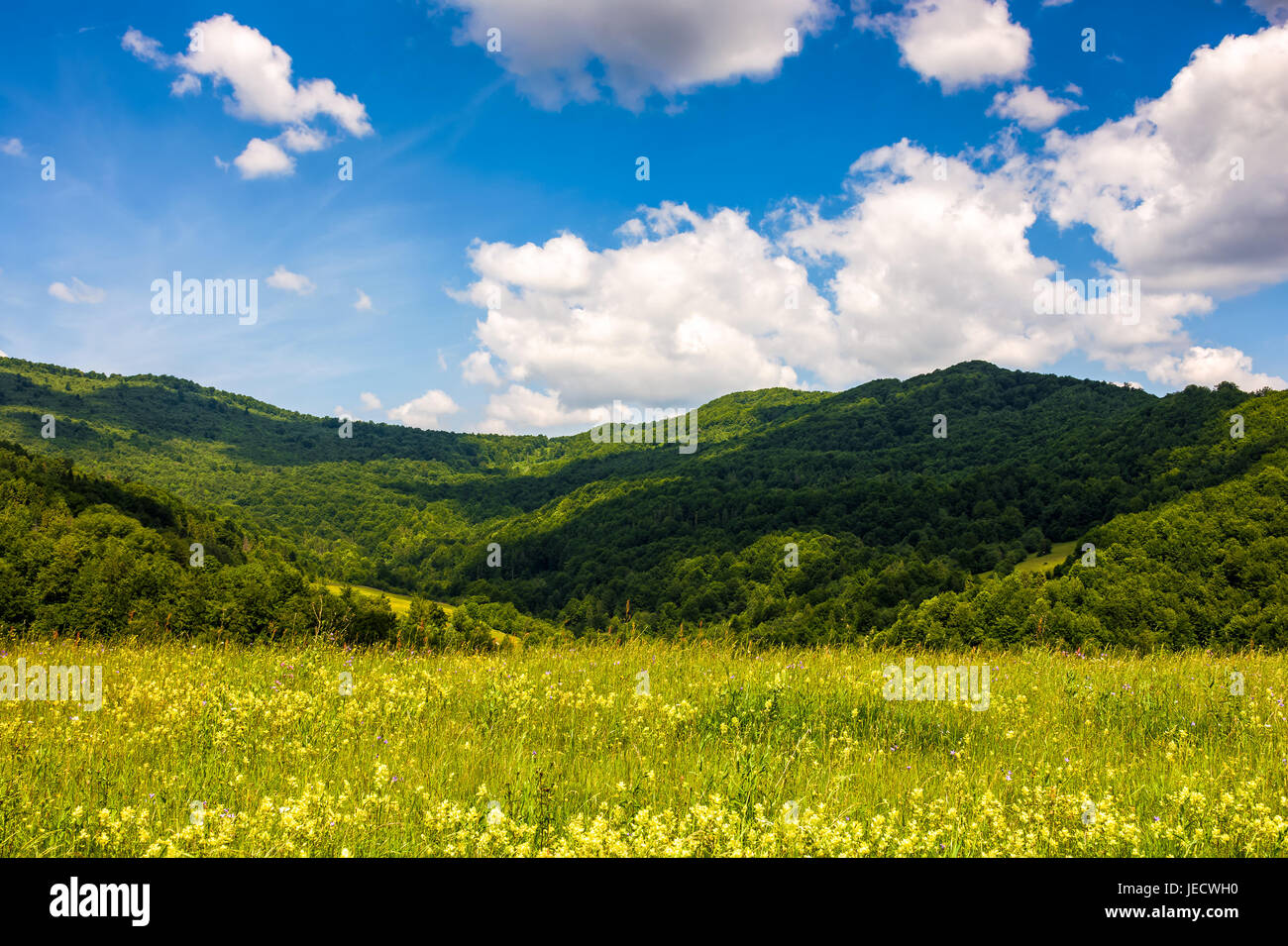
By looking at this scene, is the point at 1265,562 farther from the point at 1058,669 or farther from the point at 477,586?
the point at 477,586

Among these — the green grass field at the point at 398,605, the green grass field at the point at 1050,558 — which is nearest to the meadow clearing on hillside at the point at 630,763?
the green grass field at the point at 398,605

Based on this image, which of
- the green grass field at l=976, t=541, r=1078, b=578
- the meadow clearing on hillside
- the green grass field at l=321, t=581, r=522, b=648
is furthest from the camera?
the green grass field at l=976, t=541, r=1078, b=578

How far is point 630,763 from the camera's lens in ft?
15.2

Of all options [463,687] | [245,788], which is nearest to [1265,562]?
[463,687]

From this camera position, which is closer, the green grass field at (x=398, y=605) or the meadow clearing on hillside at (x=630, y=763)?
the meadow clearing on hillside at (x=630, y=763)

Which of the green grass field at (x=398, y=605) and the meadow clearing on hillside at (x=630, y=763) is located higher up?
the meadow clearing on hillside at (x=630, y=763)

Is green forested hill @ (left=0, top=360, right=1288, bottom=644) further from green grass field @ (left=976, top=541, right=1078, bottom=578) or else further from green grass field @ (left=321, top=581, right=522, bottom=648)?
green grass field @ (left=321, top=581, right=522, bottom=648)

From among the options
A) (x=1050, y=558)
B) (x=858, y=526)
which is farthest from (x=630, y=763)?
(x=858, y=526)

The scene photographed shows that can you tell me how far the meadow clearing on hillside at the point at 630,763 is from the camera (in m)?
3.24

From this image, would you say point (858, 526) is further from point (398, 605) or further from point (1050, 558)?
point (398, 605)

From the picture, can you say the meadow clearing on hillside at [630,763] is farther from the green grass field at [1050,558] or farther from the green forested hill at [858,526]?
the green grass field at [1050,558]

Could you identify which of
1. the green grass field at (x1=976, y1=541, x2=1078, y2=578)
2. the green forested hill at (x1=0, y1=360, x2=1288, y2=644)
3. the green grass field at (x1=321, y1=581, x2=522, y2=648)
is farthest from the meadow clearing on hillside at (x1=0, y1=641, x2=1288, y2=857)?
the green grass field at (x1=976, y1=541, x2=1078, y2=578)

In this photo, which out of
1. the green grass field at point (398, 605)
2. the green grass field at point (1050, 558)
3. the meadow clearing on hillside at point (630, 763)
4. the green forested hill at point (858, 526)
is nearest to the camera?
the meadow clearing on hillside at point (630, 763)

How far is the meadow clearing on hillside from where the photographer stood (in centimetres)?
324
